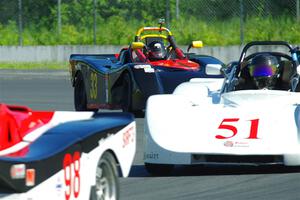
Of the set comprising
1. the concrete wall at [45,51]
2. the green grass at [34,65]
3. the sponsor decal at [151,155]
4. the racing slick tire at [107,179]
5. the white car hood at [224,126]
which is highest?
the racing slick tire at [107,179]

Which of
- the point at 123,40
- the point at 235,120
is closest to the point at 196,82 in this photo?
the point at 235,120

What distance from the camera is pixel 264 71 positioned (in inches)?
517

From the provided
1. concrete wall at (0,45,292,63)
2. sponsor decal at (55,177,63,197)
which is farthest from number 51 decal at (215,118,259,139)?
concrete wall at (0,45,292,63)

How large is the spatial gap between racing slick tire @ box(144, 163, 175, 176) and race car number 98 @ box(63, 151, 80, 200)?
3537 mm

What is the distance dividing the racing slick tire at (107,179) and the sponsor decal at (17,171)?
1.16 meters

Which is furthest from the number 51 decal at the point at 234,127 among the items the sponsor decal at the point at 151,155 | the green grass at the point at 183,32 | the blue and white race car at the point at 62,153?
the green grass at the point at 183,32

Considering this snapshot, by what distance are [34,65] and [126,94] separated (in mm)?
16357

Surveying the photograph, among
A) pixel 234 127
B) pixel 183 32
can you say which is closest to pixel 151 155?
pixel 234 127

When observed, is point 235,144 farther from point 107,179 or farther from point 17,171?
point 17,171

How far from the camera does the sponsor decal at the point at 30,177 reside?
7.40 meters

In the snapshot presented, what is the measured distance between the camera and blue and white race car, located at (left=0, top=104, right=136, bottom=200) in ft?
24.3

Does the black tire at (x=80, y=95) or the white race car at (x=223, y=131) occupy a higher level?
the white race car at (x=223, y=131)

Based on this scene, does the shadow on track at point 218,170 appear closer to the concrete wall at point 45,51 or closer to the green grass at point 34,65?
the concrete wall at point 45,51

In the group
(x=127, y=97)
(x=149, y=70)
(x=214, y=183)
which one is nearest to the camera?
(x=214, y=183)
